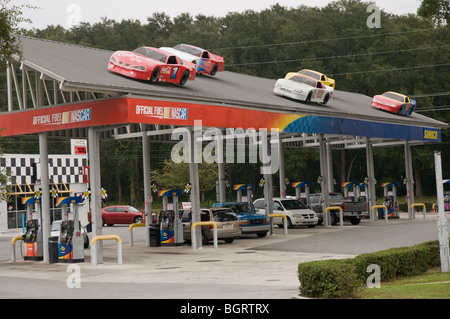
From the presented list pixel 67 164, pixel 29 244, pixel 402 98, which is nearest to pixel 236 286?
pixel 29 244

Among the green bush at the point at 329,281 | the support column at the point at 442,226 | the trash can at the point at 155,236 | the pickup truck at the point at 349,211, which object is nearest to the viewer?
the green bush at the point at 329,281

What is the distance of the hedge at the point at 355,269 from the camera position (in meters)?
11.5

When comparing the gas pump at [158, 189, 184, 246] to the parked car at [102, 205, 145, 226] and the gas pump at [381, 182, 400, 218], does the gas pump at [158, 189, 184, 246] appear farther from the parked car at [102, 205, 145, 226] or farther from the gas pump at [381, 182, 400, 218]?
the parked car at [102, 205, 145, 226]

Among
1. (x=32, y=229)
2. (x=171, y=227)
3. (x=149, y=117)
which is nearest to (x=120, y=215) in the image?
(x=171, y=227)

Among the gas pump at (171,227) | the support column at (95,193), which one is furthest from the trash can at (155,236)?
the support column at (95,193)

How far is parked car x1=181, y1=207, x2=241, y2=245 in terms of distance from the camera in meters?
25.5

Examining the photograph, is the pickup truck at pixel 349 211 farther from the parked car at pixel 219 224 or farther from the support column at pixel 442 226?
the support column at pixel 442 226

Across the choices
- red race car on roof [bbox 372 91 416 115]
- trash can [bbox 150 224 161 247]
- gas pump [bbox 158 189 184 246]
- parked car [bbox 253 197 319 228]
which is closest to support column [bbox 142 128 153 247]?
trash can [bbox 150 224 161 247]

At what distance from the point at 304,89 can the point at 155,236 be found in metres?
9.18

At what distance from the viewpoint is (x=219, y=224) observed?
83.6ft

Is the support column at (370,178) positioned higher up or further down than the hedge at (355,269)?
higher up

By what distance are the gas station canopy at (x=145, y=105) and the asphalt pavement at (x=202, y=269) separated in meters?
4.21
